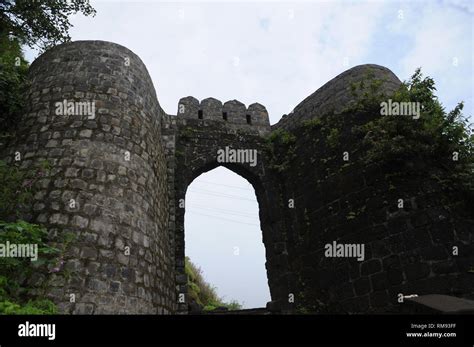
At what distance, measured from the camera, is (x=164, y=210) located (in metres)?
8.16

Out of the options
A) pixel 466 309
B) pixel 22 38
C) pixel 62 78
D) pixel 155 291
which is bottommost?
pixel 155 291

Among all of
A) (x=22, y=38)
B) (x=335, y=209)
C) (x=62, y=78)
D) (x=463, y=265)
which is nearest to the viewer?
(x=463, y=265)

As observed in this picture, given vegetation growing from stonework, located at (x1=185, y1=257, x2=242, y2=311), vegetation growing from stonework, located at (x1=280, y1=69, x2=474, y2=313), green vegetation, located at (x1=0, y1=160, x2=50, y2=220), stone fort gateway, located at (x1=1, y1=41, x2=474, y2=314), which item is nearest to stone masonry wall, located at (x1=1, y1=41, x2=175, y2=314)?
stone fort gateway, located at (x1=1, y1=41, x2=474, y2=314)

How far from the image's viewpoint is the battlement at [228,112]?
434 inches

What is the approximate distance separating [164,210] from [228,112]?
15.1 feet

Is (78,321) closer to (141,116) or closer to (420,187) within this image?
(141,116)

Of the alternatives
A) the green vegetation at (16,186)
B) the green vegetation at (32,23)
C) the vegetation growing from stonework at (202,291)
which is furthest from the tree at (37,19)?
the vegetation growing from stonework at (202,291)

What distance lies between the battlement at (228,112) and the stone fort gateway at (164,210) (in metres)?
1.07

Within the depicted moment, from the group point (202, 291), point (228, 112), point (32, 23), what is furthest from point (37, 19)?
point (202, 291)

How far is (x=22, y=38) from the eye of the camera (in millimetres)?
10391

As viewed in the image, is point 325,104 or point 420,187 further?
point 325,104

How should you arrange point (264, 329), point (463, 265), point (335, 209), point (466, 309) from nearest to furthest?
point (264, 329) → point (466, 309) → point (463, 265) → point (335, 209)

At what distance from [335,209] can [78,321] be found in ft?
21.3

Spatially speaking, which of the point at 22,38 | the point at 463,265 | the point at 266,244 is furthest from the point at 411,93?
the point at 22,38
